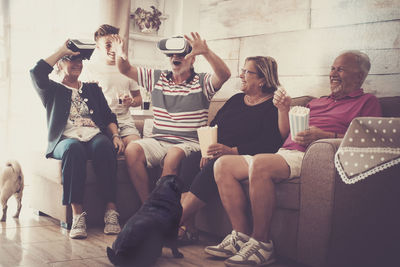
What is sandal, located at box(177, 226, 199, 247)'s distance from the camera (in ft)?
8.13

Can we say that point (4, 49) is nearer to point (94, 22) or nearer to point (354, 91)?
point (94, 22)

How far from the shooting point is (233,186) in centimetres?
228

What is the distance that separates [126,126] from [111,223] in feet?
2.49

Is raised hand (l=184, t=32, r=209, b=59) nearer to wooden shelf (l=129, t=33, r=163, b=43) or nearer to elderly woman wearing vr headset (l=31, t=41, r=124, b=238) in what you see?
elderly woman wearing vr headset (l=31, t=41, r=124, b=238)

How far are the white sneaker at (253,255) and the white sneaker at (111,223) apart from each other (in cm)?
80

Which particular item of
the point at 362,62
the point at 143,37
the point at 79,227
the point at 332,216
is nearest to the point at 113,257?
the point at 79,227

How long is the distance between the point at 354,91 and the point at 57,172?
1671 millimetres

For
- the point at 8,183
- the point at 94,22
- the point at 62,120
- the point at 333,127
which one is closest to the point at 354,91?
the point at 333,127

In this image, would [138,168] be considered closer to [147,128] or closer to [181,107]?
[181,107]

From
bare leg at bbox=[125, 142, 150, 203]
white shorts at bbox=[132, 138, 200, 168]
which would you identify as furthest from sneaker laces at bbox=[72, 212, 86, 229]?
white shorts at bbox=[132, 138, 200, 168]

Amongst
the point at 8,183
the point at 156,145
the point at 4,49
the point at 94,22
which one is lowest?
the point at 8,183

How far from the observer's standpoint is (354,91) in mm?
2445

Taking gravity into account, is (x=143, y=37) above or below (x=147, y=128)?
above

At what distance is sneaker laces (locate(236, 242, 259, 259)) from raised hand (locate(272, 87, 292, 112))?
0.69m
